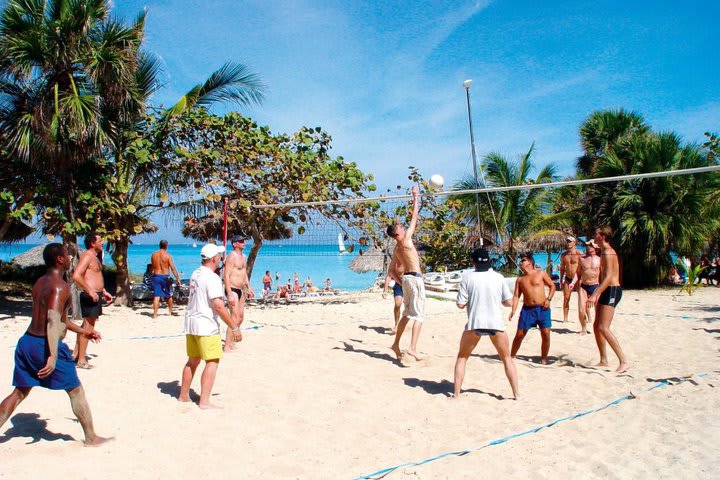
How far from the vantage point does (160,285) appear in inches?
377

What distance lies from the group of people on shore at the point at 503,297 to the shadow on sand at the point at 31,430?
326 centimetres

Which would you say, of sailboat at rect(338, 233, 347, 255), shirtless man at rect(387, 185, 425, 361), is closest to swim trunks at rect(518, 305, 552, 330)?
shirtless man at rect(387, 185, 425, 361)

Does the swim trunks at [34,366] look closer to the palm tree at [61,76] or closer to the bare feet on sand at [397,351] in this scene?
the bare feet on sand at [397,351]

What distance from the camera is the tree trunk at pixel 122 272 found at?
433 inches

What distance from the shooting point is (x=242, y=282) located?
666 cm

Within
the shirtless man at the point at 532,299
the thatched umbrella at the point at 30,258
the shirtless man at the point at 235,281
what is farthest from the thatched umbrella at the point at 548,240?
the thatched umbrella at the point at 30,258

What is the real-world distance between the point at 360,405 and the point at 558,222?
15.2 m

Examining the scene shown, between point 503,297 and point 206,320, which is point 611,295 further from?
point 206,320

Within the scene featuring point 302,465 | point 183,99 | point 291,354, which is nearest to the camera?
point 302,465

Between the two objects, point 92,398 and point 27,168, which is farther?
point 27,168

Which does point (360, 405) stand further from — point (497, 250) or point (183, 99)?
point (497, 250)

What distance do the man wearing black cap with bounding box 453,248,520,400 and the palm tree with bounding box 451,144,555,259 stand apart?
12846mm

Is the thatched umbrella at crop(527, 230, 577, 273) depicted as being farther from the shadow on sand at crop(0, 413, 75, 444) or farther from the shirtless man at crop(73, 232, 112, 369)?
the shadow on sand at crop(0, 413, 75, 444)

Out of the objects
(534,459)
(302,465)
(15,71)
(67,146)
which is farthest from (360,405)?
(15,71)
